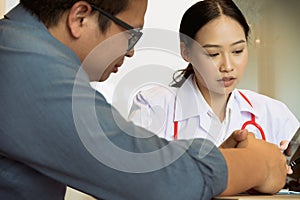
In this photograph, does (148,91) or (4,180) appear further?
(148,91)

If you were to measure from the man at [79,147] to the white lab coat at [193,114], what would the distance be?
0.68 m

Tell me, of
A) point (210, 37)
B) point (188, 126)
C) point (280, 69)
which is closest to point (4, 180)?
point (188, 126)

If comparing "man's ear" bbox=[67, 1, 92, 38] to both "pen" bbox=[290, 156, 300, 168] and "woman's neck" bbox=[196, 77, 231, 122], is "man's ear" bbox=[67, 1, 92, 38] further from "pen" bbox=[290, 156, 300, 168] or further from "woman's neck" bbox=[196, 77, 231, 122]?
"woman's neck" bbox=[196, 77, 231, 122]

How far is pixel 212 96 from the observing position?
1.40 m

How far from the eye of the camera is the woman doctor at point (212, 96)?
4.28ft

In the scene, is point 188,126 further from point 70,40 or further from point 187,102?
point 70,40

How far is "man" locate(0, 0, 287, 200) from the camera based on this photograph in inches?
20.7

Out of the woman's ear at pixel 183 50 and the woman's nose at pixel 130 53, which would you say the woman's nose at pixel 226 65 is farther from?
the woman's nose at pixel 130 53

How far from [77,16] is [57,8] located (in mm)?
29

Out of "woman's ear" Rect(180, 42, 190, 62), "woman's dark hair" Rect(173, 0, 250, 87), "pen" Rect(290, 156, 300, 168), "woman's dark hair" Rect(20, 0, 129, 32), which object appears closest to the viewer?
"woman's dark hair" Rect(20, 0, 129, 32)

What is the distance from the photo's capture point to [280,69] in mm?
2049

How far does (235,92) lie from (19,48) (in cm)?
94

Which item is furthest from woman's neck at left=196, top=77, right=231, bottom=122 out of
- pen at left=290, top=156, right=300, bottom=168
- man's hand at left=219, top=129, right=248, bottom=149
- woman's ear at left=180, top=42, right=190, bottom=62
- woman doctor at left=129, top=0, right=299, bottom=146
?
man's hand at left=219, top=129, right=248, bottom=149

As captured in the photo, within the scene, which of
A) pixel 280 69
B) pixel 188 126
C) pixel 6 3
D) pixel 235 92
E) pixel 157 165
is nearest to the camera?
pixel 157 165
